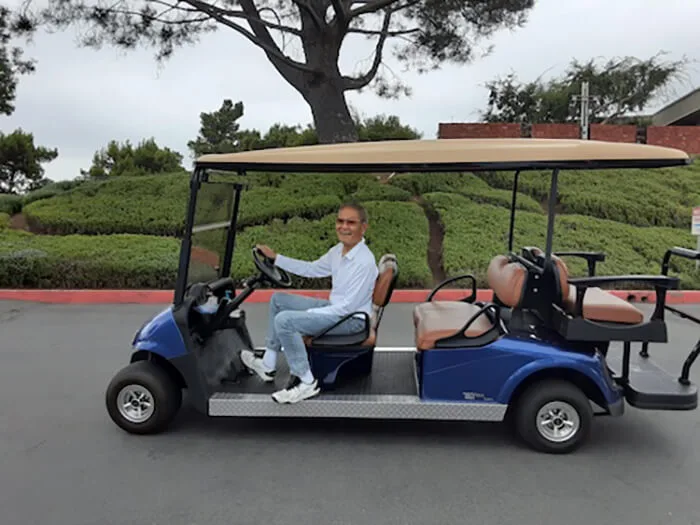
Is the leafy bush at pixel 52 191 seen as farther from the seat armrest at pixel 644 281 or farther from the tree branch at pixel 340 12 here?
the seat armrest at pixel 644 281

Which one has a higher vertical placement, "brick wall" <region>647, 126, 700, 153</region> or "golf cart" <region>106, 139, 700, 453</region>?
"brick wall" <region>647, 126, 700, 153</region>

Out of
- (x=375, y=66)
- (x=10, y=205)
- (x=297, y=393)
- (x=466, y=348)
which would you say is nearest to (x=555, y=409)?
(x=466, y=348)

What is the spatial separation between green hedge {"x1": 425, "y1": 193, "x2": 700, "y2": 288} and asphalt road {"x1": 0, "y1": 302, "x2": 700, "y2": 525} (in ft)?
16.2

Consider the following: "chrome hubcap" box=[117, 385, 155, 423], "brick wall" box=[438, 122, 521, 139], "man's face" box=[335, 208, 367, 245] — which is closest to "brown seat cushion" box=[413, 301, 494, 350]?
"man's face" box=[335, 208, 367, 245]

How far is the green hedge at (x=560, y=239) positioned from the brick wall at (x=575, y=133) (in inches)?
126

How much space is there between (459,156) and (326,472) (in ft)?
6.00

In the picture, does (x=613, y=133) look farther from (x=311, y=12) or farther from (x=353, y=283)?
(x=353, y=283)

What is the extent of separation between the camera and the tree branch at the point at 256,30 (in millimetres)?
10203

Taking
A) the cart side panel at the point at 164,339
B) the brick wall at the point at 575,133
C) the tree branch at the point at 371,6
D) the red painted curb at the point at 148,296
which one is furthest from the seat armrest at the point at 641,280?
the brick wall at the point at 575,133

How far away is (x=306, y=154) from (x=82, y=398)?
242 centimetres

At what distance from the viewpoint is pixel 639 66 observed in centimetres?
2123

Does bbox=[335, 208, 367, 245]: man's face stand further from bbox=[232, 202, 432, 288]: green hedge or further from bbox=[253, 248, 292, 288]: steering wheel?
bbox=[232, 202, 432, 288]: green hedge

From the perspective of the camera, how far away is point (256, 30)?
10.9 meters

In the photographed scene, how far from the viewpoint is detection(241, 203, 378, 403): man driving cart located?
3.25 metres
